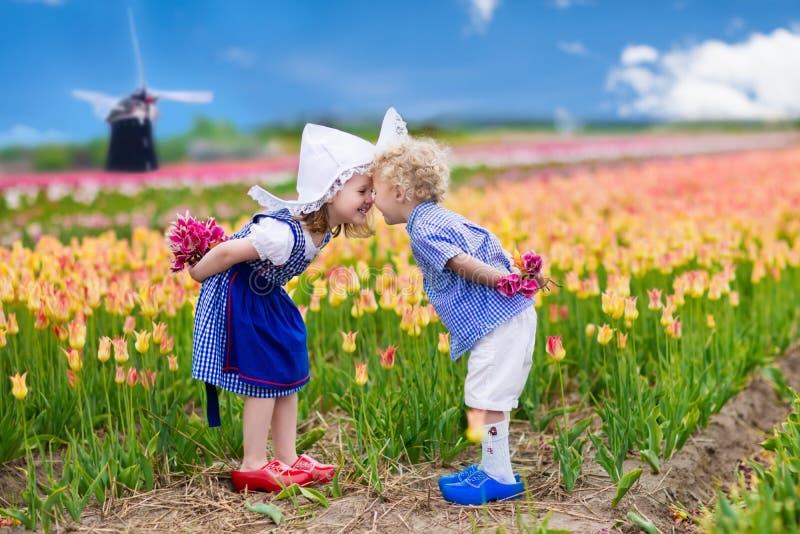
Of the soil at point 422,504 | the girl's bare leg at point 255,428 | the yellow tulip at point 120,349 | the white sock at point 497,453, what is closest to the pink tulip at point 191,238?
the yellow tulip at point 120,349

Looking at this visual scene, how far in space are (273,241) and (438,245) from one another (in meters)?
0.54

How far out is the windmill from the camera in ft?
11.6

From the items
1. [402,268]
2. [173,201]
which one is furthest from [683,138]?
[402,268]

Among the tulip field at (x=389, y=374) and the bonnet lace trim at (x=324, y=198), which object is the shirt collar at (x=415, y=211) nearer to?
the bonnet lace trim at (x=324, y=198)

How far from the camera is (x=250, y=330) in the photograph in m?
2.89

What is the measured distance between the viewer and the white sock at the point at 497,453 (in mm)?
2835

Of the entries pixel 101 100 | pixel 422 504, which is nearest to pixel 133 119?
pixel 101 100

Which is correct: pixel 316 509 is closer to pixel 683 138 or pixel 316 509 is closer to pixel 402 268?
pixel 402 268

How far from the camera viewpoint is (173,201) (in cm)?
1077

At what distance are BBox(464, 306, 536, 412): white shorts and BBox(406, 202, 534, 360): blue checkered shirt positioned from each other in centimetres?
3

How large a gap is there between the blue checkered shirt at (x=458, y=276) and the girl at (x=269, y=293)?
0.28m

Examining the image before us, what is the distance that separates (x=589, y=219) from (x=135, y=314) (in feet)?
10.9

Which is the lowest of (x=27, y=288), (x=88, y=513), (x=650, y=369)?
(x=88, y=513)

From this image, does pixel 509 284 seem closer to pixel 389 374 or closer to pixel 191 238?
pixel 389 374
